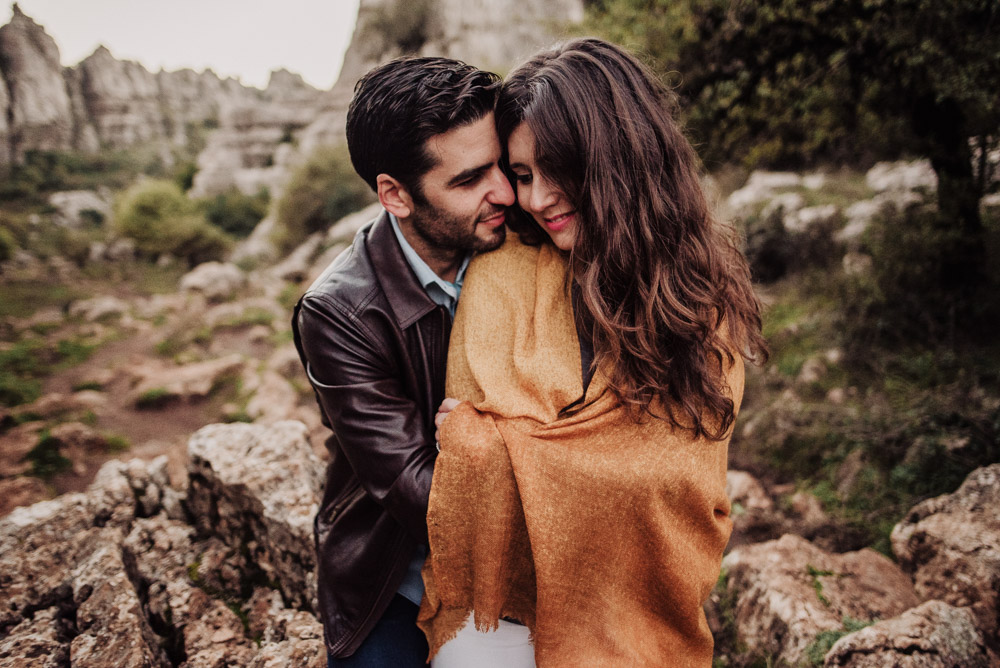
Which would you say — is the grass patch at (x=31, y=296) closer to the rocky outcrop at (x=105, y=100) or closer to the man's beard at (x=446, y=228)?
the man's beard at (x=446, y=228)

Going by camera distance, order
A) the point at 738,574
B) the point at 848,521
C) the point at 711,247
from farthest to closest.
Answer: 1. the point at 848,521
2. the point at 738,574
3. the point at 711,247

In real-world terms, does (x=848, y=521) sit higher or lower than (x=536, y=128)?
lower

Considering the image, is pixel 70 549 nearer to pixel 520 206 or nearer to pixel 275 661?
pixel 275 661

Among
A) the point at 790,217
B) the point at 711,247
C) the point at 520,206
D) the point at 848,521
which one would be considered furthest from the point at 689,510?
the point at 790,217

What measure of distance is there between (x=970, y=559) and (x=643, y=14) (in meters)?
5.66

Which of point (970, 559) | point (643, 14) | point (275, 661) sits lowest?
point (970, 559)

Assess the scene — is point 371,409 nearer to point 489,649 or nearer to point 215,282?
point 489,649

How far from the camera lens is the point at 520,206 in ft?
6.35

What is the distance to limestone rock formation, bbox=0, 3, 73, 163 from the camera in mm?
43906

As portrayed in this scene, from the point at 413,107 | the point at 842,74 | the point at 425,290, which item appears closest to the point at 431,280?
the point at 425,290

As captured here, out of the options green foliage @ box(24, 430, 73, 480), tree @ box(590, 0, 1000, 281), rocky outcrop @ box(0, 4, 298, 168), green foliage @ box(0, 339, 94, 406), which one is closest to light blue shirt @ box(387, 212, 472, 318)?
tree @ box(590, 0, 1000, 281)

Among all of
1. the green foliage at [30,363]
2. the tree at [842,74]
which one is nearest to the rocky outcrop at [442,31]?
the green foliage at [30,363]

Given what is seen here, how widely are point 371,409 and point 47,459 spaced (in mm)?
7305

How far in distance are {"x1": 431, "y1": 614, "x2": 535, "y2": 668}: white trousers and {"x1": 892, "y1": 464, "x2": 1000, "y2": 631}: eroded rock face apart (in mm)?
2277
